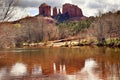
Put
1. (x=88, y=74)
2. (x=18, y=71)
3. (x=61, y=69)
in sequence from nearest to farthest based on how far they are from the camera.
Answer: (x=88, y=74)
(x=18, y=71)
(x=61, y=69)

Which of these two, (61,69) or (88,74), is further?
(61,69)

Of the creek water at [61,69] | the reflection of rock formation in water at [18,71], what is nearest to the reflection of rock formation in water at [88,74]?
the creek water at [61,69]

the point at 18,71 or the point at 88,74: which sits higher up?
the point at 18,71

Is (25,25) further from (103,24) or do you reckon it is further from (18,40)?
(103,24)

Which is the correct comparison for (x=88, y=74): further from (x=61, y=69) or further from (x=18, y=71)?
(x=18, y=71)

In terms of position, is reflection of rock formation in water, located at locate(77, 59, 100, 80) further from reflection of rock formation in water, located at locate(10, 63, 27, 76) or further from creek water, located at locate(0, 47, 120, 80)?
reflection of rock formation in water, located at locate(10, 63, 27, 76)

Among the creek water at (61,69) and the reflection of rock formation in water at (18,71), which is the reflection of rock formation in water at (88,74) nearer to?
the creek water at (61,69)

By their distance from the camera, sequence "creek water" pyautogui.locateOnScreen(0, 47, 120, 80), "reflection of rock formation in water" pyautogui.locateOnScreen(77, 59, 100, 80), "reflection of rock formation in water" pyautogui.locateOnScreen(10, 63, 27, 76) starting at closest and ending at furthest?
1. "reflection of rock formation in water" pyautogui.locateOnScreen(77, 59, 100, 80)
2. "creek water" pyautogui.locateOnScreen(0, 47, 120, 80)
3. "reflection of rock formation in water" pyautogui.locateOnScreen(10, 63, 27, 76)

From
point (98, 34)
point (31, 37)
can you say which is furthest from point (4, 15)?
point (31, 37)

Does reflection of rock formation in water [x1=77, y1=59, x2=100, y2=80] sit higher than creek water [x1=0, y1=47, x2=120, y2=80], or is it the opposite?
creek water [x1=0, y1=47, x2=120, y2=80]

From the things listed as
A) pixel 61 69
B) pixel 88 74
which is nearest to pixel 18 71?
pixel 61 69

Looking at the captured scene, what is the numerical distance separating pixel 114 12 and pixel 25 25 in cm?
4256

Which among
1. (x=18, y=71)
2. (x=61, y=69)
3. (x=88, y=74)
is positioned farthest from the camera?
(x=61, y=69)

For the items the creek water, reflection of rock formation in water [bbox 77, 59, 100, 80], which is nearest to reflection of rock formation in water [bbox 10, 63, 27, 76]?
the creek water
